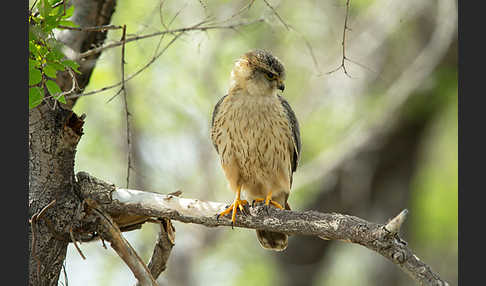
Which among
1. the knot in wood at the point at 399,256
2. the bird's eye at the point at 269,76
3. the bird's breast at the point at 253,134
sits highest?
the bird's eye at the point at 269,76

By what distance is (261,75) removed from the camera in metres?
4.81

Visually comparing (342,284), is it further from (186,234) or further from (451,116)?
(186,234)

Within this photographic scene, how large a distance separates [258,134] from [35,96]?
2025 mm

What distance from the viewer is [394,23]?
9.50 metres

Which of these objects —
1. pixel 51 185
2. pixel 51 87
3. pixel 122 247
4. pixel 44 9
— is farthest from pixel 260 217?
pixel 44 9

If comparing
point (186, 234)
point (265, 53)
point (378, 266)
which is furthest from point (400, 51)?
point (265, 53)

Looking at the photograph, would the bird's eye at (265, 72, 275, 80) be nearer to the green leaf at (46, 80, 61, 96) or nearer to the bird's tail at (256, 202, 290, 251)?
the bird's tail at (256, 202, 290, 251)

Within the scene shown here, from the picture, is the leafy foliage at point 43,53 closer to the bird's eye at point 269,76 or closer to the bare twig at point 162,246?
the bare twig at point 162,246

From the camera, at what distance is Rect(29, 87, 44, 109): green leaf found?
9.46 ft

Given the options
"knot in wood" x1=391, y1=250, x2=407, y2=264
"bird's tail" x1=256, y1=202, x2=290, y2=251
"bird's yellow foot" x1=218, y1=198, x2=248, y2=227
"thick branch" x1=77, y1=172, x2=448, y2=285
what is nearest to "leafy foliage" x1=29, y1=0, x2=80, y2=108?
"thick branch" x1=77, y1=172, x2=448, y2=285

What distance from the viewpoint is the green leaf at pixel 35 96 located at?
288cm

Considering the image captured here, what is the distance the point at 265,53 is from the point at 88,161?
5676 mm

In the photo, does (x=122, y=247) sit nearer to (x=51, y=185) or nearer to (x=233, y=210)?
(x=51, y=185)

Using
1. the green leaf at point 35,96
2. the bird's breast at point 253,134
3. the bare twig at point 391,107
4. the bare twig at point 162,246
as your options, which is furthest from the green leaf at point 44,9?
the bare twig at point 391,107
